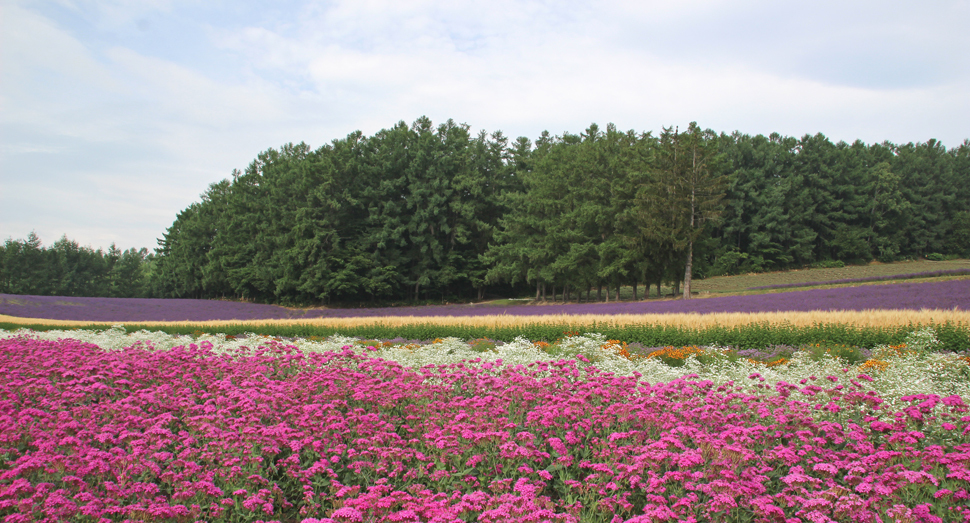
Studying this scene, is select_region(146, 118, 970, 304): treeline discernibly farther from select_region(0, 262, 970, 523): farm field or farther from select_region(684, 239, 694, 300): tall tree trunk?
select_region(0, 262, 970, 523): farm field

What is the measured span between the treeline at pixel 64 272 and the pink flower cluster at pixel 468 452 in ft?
318

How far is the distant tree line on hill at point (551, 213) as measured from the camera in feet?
126

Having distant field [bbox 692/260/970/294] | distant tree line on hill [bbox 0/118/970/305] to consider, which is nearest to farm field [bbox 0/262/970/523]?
distant tree line on hill [bbox 0/118/970/305]

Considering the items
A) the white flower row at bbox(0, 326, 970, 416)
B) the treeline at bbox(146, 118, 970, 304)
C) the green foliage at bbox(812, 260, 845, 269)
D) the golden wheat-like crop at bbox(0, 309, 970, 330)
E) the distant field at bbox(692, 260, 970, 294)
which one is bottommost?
the white flower row at bbox(0, 326, 970, 416)

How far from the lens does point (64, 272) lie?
8481 cm

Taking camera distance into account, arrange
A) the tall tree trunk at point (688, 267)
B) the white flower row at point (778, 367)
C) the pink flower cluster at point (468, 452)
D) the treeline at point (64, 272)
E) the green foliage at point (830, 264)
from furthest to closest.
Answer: the treeline at point (64, 272)
the green foliage at point (830, 264)
the tall tree trunk at point (688, 267)
the white flower row at point (778, 367)
the pink flower cluster at point (468, 452)

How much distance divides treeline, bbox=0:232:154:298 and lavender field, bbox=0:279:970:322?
58425mm

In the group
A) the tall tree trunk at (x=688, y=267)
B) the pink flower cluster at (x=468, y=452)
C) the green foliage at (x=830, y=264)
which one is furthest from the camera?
the green foliage at (x=830, y=264)

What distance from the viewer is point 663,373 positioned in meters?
8.27

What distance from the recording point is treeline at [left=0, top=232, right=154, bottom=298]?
80125mm

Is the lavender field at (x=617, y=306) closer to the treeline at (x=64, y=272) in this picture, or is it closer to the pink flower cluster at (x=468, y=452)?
the pink flower cluster at (x=468, y=452)

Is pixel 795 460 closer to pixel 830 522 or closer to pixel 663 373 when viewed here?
pixel 830 522

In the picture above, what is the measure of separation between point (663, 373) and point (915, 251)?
7728 centimetres

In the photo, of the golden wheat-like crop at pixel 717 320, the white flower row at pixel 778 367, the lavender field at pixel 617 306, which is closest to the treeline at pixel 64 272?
the lavender field at pixel 617 306
